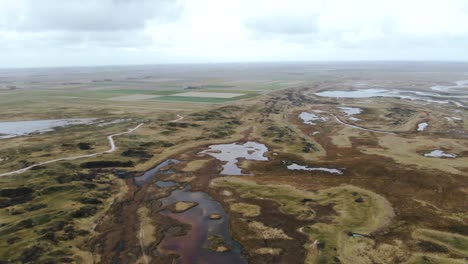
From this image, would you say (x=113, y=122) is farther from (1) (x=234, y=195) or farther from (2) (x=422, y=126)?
(2) (x=422, y=126)

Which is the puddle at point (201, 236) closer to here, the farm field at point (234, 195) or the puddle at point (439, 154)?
the farm field at point (234, 195)

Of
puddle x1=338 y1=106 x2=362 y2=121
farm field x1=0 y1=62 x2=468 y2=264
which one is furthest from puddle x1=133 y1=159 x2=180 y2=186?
puddle x1=338 y1=106 x2=362 y2=121

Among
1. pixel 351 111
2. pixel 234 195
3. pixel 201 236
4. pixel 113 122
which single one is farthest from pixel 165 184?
pixel 351 111

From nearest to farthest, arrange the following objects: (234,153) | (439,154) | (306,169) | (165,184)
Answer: (165,184), (306,169), (439,154), (234,153)

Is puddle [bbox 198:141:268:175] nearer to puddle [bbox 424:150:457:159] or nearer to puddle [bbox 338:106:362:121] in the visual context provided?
puddle [bbox 424:150:457:159]

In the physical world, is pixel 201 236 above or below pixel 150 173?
above

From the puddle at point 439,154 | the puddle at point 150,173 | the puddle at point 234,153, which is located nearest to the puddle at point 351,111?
the puddle at point 439,154
